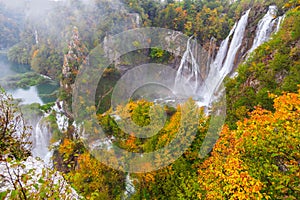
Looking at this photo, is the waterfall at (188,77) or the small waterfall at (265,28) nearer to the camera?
the small waterfall at (265,28)

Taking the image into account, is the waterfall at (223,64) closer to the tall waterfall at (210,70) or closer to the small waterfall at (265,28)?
the tall waterfall at (210,70)

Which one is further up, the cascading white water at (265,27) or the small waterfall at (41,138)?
the cascading white water at (265,27)

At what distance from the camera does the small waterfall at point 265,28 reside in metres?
11.8

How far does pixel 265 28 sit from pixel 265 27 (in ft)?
0.31

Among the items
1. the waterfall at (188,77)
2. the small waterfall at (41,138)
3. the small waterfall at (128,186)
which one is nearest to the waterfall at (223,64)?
the waterfall at (188,77)

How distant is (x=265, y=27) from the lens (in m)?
12.0

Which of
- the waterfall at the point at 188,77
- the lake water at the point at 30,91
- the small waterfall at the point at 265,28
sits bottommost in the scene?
the lake water at the point at 30,91

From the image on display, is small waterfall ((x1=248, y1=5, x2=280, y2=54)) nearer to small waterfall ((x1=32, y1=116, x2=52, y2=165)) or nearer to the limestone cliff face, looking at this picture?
the limestone cliff face

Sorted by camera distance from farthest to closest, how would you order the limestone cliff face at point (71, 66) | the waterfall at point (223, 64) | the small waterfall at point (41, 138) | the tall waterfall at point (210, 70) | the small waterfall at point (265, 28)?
the limestone cliff face at point (71, 66) → the small waterfall at point (41, 138) → the tall waterfall at point (210, 70) → the waterfall at point (223, 64) → the small waterfall at point (265, 28)

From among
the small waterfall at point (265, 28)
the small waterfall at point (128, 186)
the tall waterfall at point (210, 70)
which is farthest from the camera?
the tall waterfall at point (210, 70)

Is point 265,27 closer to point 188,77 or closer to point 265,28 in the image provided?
point 265,28

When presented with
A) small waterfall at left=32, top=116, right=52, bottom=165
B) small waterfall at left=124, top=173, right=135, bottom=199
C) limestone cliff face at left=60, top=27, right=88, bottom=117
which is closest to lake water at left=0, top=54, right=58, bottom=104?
limestone cliff face at left=60, top=27, right=88, bottom=117

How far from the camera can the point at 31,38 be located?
159 ft

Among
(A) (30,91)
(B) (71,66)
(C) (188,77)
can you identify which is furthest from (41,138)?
(A) (30,91)
